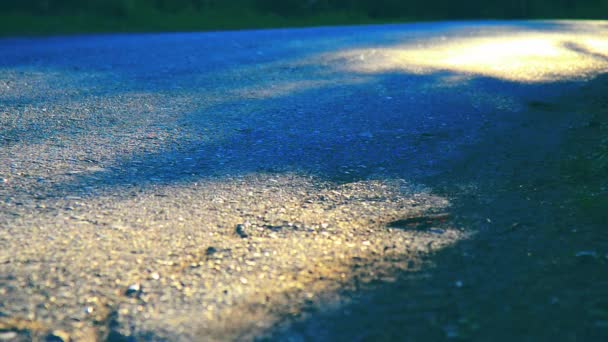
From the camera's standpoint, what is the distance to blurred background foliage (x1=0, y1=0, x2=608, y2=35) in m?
11.9

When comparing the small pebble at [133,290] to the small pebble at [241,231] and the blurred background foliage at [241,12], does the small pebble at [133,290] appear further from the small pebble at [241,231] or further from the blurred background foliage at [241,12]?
the blurred background foliage at [241,12]

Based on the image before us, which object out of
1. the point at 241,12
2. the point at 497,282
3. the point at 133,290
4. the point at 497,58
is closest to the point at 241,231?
the point at 133,290

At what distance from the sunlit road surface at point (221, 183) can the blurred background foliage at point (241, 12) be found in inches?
226

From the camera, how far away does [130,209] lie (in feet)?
8.44

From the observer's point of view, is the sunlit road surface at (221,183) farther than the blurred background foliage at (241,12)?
No

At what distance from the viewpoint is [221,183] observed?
2.92 m

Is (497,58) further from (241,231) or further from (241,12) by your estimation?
(241,12)

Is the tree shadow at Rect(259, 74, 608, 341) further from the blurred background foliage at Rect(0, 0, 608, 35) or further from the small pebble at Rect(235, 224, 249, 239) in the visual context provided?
the blurred background foliage at Rect(0, 0, 608, 35)

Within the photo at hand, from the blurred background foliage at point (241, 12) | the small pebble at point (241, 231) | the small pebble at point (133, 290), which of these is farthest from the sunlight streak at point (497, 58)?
the blurred background foliage at point (241, 12)

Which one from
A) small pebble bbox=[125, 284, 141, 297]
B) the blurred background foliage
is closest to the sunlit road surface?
small pebble bbox=[125, 284, 141, 297]

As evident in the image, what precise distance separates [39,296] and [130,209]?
0.73 m

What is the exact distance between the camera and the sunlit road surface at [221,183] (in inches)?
75.3

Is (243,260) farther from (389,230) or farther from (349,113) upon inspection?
(349,113)

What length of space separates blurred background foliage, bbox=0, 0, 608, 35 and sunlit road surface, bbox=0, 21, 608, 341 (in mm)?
5752
